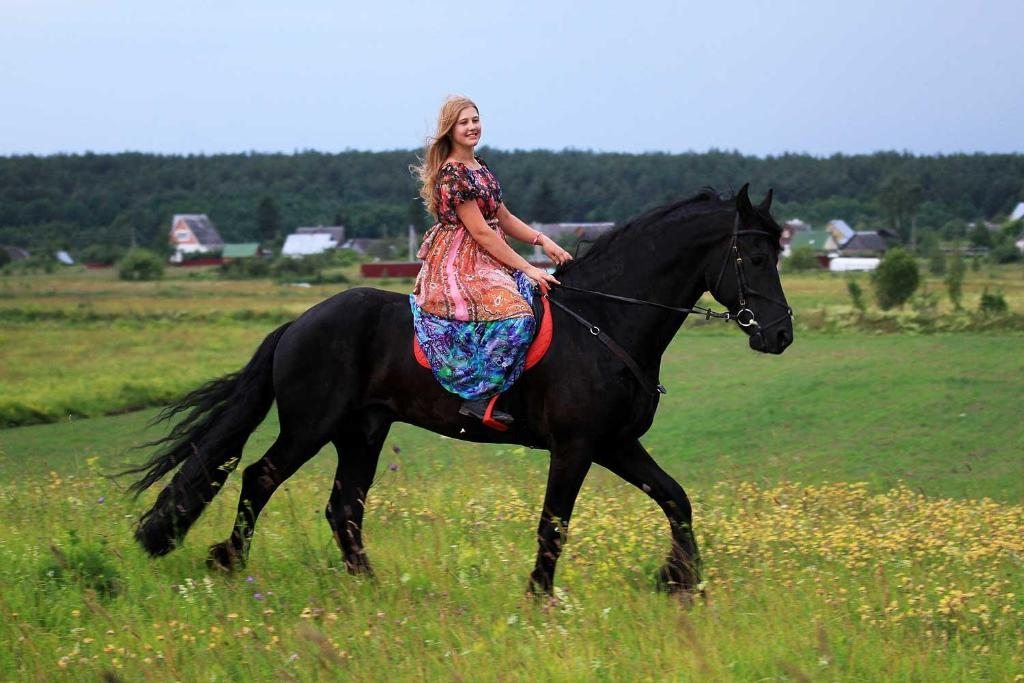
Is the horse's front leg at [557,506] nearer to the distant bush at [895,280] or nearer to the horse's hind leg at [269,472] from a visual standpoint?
the horse's hind leg at [269,472]

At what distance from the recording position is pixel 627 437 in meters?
6.92

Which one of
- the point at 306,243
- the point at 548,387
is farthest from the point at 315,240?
the point at 548,387

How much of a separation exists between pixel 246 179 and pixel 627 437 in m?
162

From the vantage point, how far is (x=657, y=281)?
7.11 metres

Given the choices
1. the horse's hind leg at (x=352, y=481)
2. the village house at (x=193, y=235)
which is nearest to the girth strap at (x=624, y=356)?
the horse's hind leg at (x=352, y=481)

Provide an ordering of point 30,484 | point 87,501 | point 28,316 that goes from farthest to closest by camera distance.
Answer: point 28,316 < point 30,484 < point 87,501

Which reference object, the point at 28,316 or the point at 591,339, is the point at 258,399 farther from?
the point at 28,316

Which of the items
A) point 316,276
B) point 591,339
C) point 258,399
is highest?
point 591,339

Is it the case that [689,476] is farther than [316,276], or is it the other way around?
[316,276]

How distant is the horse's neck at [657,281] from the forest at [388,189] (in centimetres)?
9628

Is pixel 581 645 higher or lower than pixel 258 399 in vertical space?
lower

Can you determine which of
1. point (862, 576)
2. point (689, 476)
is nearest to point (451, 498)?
point (862, 576)

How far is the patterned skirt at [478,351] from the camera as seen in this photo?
6.93 metres

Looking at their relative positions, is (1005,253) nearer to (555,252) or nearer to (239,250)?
(239,250)
